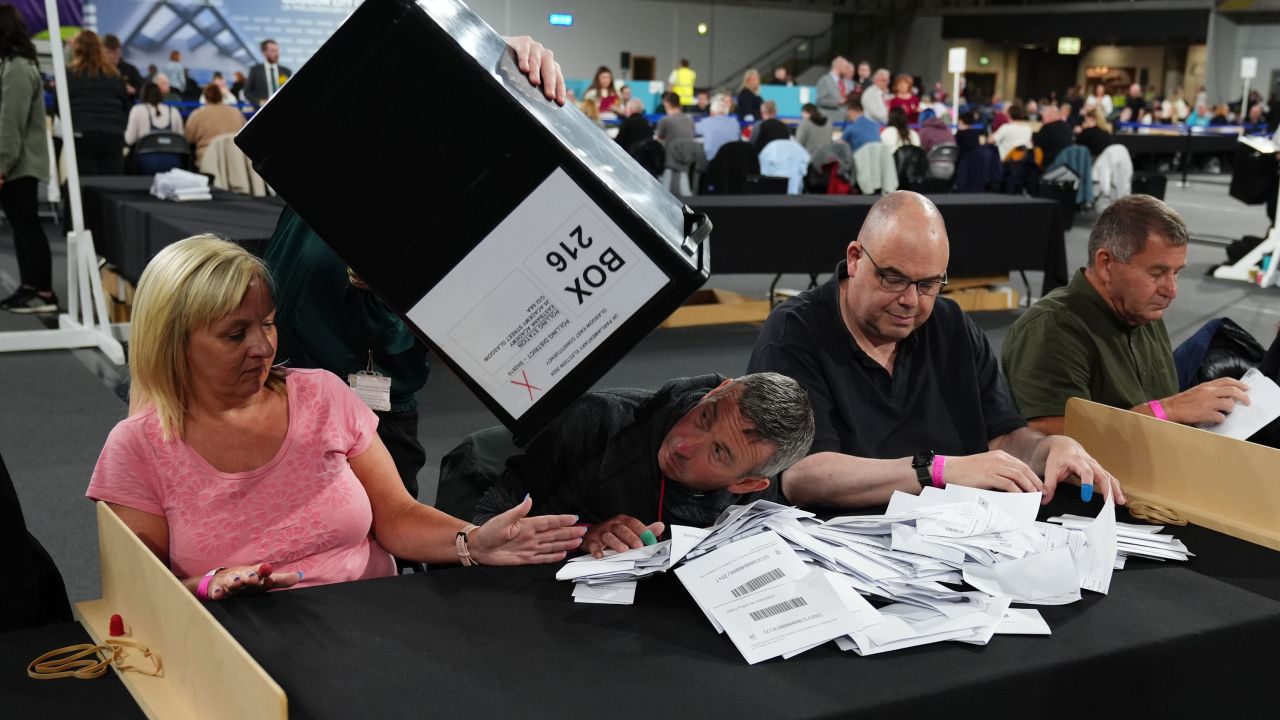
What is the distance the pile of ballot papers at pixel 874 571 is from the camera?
1382 mm

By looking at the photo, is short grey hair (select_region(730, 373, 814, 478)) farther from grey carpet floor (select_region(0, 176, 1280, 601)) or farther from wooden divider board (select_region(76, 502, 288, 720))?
grey carpet floor (select_region(0, 176, 1280, 601))

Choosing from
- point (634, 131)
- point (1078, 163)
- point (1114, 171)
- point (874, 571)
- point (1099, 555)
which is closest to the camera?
point (874, 571)

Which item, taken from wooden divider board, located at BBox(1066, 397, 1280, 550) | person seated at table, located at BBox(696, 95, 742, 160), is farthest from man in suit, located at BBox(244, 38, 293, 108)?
wooden divider board, located at BBox(1066, 397, 1280, 550)

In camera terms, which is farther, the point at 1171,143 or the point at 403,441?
the point at 1171,143

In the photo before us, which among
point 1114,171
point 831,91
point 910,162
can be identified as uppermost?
point 831,91

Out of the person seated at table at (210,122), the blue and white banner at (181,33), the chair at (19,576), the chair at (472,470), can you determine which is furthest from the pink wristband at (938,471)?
the blue and white banner at (181,33)

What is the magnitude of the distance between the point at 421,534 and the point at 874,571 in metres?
0.71

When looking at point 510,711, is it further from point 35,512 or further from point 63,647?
point 35,512

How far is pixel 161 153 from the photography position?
842 cm

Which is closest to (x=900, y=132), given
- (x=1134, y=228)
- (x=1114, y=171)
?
(x=1114, y=171)

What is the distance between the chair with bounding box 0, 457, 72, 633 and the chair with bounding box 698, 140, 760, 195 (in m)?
8.86

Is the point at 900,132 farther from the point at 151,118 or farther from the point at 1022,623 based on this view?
the point at 1022,623

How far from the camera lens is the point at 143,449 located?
5.38 ft

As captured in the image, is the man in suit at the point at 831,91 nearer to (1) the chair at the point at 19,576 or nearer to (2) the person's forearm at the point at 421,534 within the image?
(2) the person's forearm at the point at 421,534
